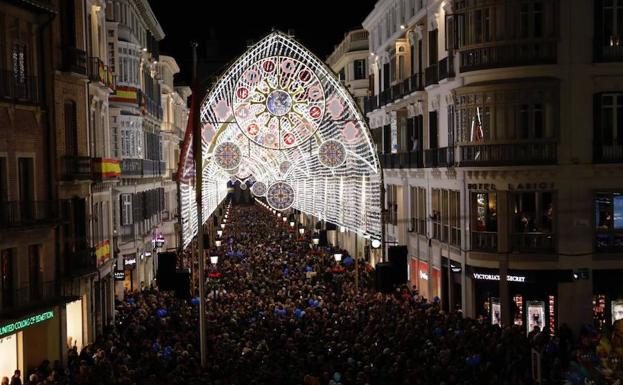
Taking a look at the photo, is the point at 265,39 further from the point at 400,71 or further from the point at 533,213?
the point at 400,71

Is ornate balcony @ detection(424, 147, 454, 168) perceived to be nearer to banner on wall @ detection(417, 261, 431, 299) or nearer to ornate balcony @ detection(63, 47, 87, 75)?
banner on wall @ detection(417, 261, 431, 299)

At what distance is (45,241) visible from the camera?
27.8 metres

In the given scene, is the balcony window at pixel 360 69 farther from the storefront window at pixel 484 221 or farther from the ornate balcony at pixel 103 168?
the ornate balcony at pixel 103 168

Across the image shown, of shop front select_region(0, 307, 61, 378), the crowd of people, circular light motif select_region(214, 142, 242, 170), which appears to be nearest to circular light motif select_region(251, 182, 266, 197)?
the crowd of people

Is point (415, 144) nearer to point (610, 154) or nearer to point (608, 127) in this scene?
point (608, 127)

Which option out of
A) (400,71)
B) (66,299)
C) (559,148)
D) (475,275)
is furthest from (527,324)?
(400,71)

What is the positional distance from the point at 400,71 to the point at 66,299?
2581cm

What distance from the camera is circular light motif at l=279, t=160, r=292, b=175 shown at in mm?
57625

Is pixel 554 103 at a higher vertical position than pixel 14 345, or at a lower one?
higher

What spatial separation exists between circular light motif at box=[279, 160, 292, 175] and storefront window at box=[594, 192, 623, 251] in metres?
26.8

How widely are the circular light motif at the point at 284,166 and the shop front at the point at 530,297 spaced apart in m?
24.7

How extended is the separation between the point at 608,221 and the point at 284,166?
27.6m

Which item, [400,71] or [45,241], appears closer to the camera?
[45,241]

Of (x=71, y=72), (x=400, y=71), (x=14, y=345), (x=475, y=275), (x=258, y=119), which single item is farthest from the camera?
(x=400, y=71)
